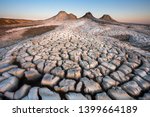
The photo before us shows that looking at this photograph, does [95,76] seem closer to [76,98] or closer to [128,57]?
[76,98]

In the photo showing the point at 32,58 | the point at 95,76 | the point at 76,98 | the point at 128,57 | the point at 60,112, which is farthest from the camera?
the point at 128,57

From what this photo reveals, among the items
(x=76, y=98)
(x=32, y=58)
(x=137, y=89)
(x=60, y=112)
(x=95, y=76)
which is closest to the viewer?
(x=60, y=112)

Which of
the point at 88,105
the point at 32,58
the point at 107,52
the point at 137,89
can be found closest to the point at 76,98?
the point at 88,105

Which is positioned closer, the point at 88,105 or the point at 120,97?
the point at 88,105

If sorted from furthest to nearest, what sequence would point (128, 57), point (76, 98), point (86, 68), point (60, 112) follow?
point (128, 57)
point (86, 68)
point (76, 98)
point (60, 112)

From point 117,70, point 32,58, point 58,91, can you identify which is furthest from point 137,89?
point 32,58

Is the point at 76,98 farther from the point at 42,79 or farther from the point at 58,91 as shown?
the point at 42,79
